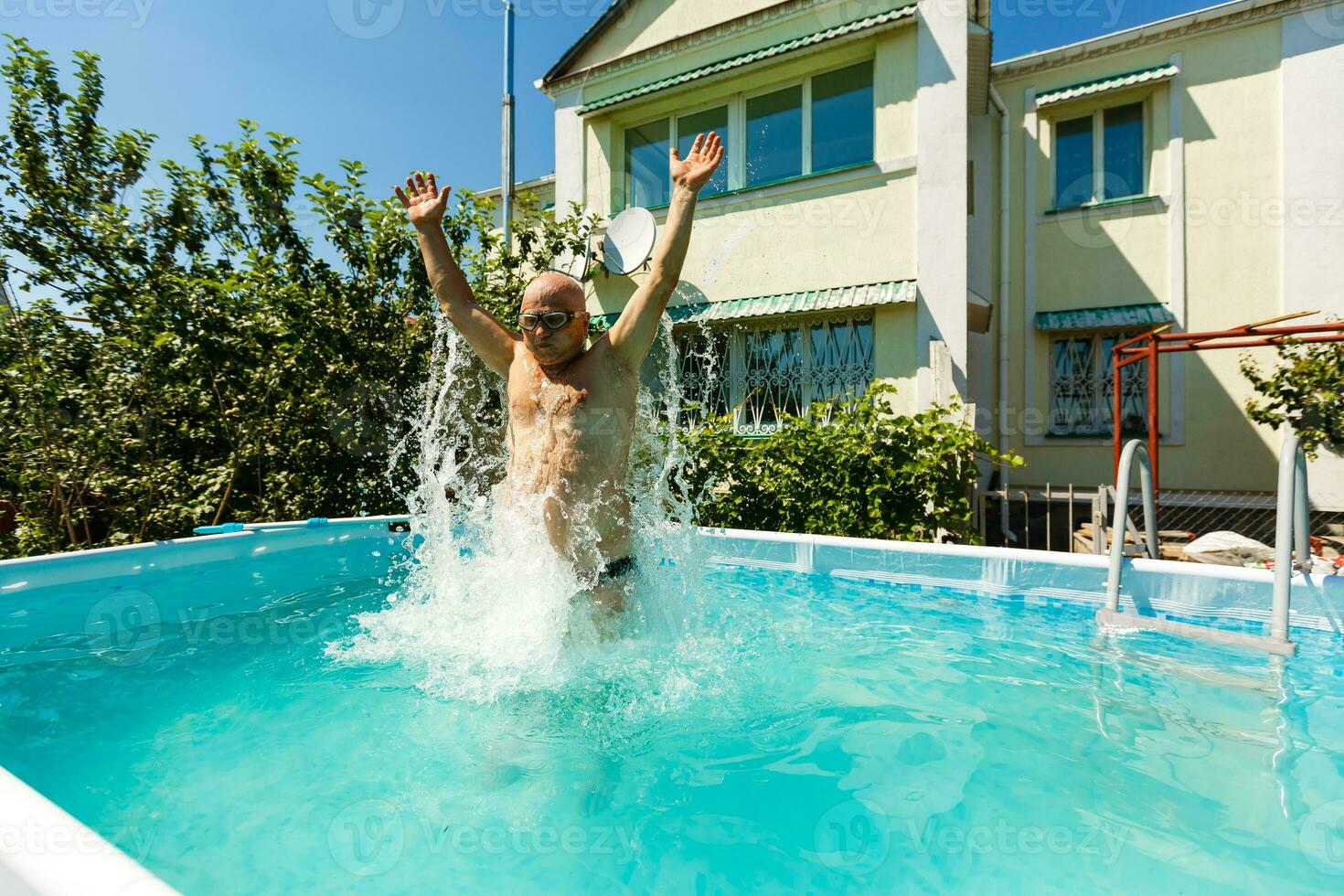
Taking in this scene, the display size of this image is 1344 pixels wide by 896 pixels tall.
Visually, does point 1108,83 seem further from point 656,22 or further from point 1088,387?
point 656,22

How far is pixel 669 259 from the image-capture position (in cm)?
302

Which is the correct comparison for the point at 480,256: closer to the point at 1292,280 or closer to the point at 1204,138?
the point at 1204,138

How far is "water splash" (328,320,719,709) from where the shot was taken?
3275 millimetres

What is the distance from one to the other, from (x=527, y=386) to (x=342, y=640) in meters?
2.23

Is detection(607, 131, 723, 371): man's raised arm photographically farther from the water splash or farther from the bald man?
the water splash

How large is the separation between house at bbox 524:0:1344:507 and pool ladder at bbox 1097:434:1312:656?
3.86m

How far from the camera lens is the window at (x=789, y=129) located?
8617 mm

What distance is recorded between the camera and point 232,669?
3.60m

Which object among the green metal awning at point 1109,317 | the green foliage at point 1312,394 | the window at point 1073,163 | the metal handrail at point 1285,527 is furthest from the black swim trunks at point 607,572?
the window at point 1073,163

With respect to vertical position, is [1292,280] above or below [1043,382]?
above

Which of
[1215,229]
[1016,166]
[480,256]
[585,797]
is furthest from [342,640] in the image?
[1215,229]

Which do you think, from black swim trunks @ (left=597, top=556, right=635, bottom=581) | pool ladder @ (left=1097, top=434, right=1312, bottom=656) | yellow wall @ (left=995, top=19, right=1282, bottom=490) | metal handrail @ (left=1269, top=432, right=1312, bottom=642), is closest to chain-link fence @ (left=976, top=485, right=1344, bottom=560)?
yellow wall @ (left=995, top=19, right=1282, bottom=490)

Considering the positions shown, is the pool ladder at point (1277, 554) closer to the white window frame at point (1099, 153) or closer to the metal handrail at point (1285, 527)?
the metal handrail at point (1285, 527)

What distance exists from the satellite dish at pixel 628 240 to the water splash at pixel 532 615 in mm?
4510
